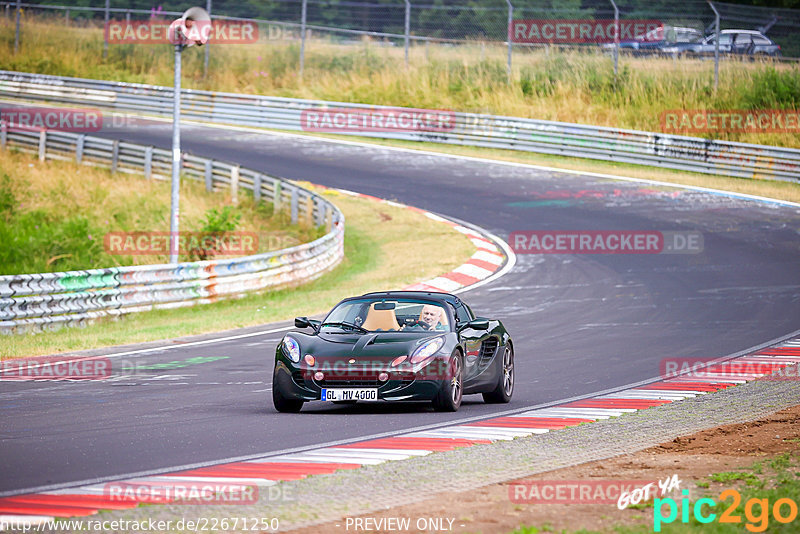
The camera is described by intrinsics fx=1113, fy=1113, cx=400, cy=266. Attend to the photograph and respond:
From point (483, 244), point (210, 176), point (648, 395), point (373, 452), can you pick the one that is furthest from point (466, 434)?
point (210, 176)

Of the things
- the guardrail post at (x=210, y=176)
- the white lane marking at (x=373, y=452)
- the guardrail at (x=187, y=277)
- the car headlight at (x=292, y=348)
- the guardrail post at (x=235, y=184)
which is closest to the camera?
the white lane marking at (x=373, y=452)

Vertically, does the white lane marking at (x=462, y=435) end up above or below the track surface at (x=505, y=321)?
above

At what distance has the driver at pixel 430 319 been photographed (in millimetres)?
11211

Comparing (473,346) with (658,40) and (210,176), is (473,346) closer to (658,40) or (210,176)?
(210,176)

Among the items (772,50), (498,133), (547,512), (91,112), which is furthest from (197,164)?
(547,512)

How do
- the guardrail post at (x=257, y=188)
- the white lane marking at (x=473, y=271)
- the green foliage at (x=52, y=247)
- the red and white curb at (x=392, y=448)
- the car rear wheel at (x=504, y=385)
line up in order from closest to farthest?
the red and white curb at (x=392, y=448)
the car rear wheel at (x=504, y=385)
the white lane marking at (x=473, y=271)
the green foliage at (x=52, y=247)
the guardrail post at (x=257, y=188)

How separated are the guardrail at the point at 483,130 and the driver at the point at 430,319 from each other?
22.9 meters

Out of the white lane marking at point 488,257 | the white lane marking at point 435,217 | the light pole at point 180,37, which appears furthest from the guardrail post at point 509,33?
the light pole at point 180,37

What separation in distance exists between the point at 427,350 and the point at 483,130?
92.3ft

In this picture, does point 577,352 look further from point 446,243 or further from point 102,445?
point 446,243

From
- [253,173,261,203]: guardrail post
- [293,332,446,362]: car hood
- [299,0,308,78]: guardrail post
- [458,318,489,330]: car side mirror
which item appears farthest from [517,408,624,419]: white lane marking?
[299,0,308,78]: guardrail post

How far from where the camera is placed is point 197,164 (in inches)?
1262

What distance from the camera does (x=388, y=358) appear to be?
10.5 metres

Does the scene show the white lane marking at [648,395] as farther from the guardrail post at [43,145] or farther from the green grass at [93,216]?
the guardrail post at [43,145]
